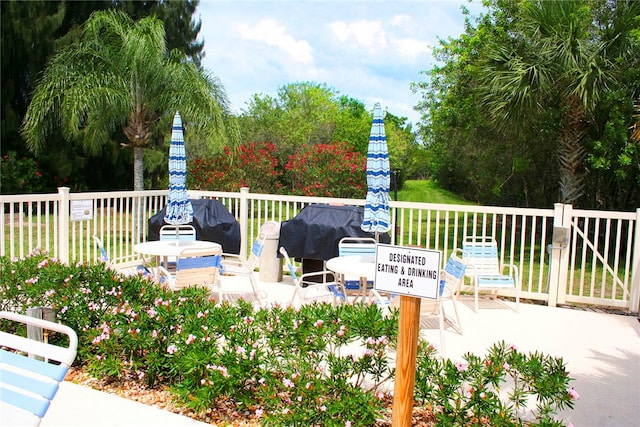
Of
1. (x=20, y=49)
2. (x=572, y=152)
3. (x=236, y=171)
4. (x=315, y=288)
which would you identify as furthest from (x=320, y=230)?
(x=20, y=49)

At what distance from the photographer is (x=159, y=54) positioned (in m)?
12.2

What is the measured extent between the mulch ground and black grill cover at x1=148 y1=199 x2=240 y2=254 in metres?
4.30

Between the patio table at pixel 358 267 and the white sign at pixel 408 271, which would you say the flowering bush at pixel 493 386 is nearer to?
the white sign at pixel 408 271

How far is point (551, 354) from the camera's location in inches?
191

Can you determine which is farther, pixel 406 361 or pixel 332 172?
pixel 332 172

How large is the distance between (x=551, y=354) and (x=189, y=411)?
10.6ft

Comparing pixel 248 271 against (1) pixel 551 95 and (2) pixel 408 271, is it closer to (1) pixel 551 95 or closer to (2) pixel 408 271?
(2) pixel 408 271

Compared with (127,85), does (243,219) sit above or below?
below

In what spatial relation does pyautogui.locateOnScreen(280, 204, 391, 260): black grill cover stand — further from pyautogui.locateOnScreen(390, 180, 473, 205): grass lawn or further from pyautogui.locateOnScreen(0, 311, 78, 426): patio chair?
pyautogui.locateOnScreen(390, 180, 473, 205): grass lawn

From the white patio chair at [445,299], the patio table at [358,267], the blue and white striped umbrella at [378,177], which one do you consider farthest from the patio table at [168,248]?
the white patio chair at [445,299]

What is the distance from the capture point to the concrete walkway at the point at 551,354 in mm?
3223

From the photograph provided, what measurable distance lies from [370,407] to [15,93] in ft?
64.2

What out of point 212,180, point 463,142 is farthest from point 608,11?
point 212,180

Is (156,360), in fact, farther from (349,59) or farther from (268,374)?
(349,59)
